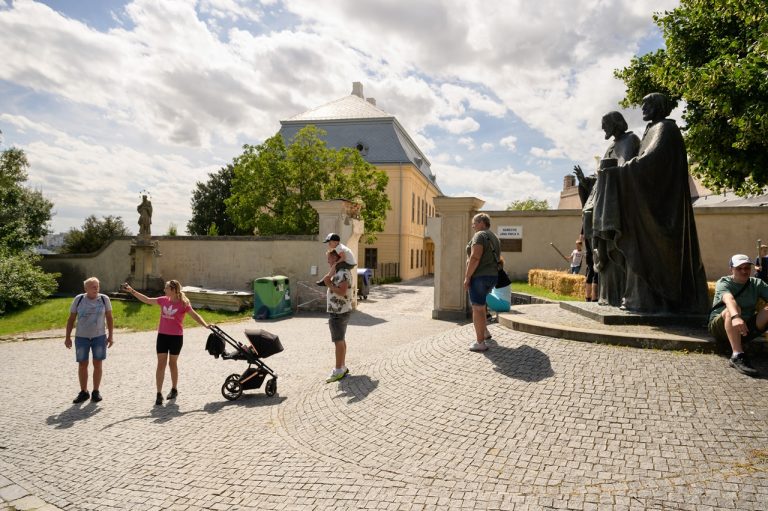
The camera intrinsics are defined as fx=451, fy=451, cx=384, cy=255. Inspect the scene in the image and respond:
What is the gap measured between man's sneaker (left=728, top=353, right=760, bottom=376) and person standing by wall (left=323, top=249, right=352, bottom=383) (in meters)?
4.37

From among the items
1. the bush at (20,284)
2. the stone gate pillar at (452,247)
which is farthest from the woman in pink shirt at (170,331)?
the bush at (20,284)

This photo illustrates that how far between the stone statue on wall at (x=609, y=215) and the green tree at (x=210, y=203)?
36.6 m

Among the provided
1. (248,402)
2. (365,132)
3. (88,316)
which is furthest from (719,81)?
(365,132)

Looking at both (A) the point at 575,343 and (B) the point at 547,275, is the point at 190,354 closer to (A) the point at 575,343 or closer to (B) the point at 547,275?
(A) the point at 575,343

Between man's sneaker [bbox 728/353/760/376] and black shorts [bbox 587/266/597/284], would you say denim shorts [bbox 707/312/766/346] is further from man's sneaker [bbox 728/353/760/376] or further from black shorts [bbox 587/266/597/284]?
black shorts [bbox 587/266/597/284]

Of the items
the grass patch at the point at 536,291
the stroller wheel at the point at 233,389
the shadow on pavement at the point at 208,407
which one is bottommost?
the shadow on pavement at the point at 208,407

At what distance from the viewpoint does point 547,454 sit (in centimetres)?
376

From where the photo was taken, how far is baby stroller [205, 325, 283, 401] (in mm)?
6152

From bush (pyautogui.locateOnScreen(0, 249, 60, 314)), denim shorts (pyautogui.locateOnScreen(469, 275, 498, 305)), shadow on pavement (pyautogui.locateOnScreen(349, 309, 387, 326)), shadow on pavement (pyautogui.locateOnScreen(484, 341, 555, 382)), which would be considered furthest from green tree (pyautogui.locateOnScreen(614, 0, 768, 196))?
bush (pyautogui.locateOnScreen(0, 249, 60, 314))

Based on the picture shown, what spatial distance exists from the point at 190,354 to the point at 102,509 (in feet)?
19.0

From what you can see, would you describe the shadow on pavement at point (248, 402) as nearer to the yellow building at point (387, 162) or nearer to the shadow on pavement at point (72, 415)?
the shadow on pavement at point (72, 415)

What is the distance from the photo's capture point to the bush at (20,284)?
1498cm

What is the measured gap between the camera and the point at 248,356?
20.7ft

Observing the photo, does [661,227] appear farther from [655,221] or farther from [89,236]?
[89,236]
